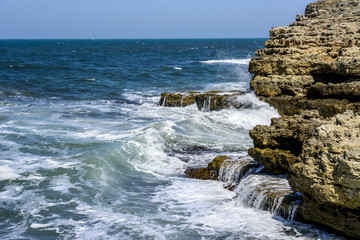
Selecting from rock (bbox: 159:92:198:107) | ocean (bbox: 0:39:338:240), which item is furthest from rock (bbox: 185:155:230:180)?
rock (bbox: 159:92:198:107)

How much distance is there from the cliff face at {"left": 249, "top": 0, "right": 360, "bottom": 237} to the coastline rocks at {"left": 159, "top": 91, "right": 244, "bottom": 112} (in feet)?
5.01

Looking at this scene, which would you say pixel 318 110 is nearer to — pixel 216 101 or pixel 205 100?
pixel 216 101

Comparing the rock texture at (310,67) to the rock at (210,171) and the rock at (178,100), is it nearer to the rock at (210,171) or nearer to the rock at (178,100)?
the rock at (178,100)

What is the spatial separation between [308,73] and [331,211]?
9997mm

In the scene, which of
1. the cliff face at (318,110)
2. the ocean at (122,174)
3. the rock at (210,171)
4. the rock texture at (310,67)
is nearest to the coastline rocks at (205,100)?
the ocean at (122,174)

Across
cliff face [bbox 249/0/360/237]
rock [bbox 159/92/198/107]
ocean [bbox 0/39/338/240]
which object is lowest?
ocean [bbox 0/39/338/240]

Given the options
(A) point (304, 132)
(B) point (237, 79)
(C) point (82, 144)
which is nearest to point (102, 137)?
→ (C) point (82, 144)

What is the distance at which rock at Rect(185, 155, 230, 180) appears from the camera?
31.0 feet

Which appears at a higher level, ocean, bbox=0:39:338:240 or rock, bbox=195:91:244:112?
rock, bbox=195:91:244:112

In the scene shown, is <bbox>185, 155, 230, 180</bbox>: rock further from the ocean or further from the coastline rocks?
the coastline rocks

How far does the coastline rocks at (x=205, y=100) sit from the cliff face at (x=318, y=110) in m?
1.53

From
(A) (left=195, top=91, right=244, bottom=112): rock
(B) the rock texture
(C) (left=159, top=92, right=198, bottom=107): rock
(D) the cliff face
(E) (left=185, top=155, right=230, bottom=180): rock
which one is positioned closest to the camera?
(D) the cliff face

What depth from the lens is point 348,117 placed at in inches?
266

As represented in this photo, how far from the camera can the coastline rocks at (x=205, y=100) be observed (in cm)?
1750
